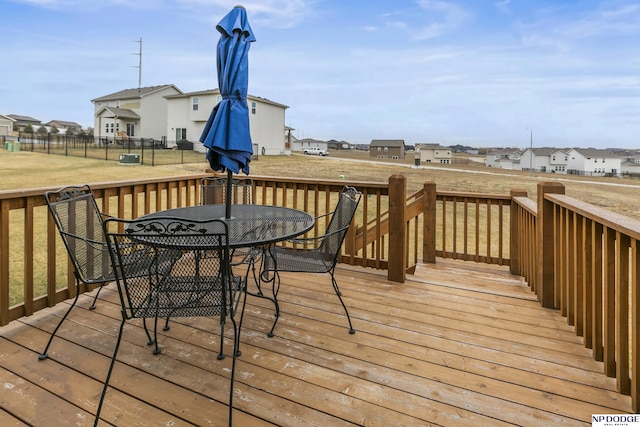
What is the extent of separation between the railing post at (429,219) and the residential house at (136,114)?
92.1 feet

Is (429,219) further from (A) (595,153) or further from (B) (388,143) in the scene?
(A) (595,153)

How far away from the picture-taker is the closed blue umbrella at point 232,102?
2.21 meters

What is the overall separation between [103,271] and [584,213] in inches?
122

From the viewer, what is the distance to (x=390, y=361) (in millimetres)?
2113

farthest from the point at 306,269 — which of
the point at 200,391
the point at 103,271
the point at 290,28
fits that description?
the point at 290,28

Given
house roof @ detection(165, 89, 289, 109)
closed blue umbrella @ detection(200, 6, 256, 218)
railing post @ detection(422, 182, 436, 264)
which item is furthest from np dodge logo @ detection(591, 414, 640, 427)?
house roof @ detection(165, 89, 289, 109)

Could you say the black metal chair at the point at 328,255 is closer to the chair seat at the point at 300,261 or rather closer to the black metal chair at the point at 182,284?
the chair seat at the point at 300,261

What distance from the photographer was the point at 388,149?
68.3 m

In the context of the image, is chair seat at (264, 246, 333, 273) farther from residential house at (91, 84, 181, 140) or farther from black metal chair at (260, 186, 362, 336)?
residential house at (91, 84, 181, 140)

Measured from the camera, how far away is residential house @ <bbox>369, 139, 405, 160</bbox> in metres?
67.1

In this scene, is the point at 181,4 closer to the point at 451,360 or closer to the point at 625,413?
the point at 451,360

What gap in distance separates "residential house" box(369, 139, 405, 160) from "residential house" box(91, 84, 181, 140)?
43.3 m

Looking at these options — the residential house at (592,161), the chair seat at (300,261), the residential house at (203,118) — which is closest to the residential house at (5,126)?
the residential house at (203,118)

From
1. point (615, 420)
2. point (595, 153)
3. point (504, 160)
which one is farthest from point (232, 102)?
point (504, 160)
